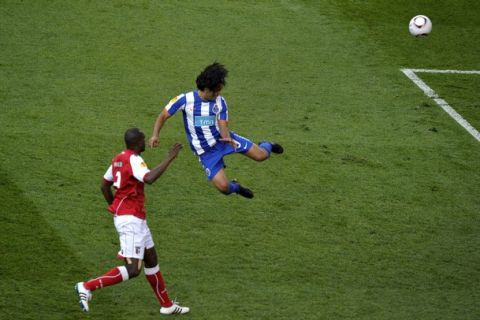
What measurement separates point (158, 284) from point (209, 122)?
2.49m

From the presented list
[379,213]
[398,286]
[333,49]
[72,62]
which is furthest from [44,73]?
[398,286]

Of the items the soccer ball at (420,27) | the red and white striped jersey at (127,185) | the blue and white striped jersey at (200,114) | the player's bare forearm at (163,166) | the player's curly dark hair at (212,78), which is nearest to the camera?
the player's bare forearm at (163,166)

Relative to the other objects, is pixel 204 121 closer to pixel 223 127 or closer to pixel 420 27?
pixel 223 127

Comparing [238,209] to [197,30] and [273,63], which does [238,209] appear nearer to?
[273,63]

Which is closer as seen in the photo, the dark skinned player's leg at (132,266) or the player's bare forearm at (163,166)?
the player's bare forearm at (163,166)

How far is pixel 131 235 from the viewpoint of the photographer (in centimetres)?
1008

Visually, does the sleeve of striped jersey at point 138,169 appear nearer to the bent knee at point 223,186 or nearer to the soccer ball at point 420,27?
the bent knee at point 223,186

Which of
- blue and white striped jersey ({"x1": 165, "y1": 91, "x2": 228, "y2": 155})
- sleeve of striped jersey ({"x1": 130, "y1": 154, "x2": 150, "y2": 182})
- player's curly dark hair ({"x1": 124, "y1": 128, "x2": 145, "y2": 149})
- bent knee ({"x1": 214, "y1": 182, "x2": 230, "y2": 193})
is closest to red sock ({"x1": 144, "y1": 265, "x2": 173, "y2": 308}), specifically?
sleeve of striped jersey ({"x1": 130, "y1": 154, "x2": 150, "y2": 182})

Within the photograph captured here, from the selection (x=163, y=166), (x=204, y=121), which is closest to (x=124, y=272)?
(x=163, y=166)

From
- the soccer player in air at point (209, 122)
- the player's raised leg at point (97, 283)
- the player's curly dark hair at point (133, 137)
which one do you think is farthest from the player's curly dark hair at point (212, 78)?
the player's raised leg at point (97, 283)

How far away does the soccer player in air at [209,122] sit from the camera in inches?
469

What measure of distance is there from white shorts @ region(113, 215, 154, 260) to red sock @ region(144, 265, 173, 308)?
1.03ft

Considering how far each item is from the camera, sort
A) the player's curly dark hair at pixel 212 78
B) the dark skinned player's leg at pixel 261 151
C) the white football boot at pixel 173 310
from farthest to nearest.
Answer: the dark skinned player's leg at pixel 261 151, the player's curly dark hair at pixel 212 78, the white football boot at pixel 173 310

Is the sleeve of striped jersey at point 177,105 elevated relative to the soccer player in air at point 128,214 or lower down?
elevated
